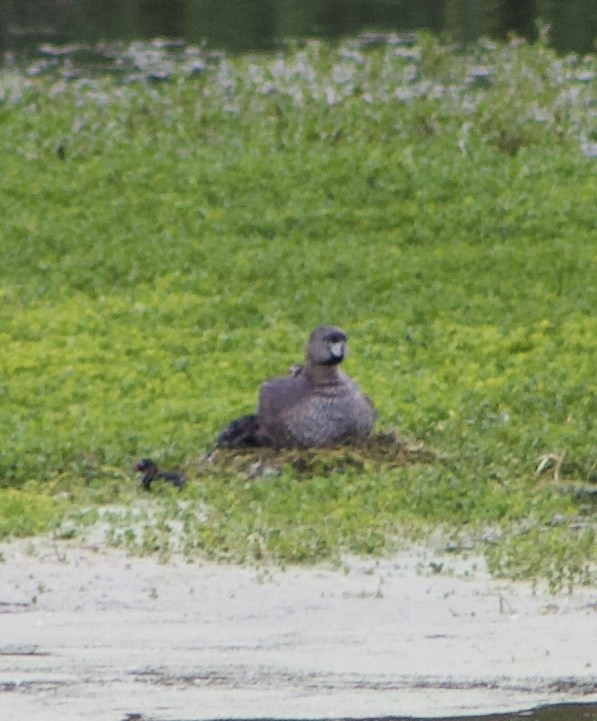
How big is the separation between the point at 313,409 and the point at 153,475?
0.91 meters

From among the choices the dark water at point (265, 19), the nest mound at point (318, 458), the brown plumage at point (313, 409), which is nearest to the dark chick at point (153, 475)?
the nest mound at point (318, 458)

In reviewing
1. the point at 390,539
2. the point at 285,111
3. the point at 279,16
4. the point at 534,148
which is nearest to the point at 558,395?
the point at 390,539

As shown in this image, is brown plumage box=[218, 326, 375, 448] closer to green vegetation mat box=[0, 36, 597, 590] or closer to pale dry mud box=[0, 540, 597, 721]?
green vegetation mat box=[0, 36, 597, 590]

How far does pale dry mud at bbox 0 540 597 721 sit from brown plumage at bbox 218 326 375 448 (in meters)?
1.58

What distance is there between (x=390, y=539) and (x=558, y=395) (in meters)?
2.80

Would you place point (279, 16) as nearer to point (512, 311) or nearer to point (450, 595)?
point (512, 311)

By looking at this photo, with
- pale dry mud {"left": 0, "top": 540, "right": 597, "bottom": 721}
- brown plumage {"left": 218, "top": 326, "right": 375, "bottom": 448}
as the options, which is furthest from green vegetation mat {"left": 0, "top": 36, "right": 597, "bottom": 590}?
pale dry mud {"left": 0, "top": 540, "right": 597, "bottom": 721}

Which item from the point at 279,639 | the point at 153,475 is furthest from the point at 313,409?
the point at 279,639

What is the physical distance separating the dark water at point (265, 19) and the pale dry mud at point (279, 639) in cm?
1679

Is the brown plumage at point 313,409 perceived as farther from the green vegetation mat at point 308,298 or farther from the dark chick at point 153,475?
the dark chick at point 153,475

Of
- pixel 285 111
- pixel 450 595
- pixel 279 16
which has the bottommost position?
pixel 450 595

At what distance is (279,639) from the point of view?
23.6 feet

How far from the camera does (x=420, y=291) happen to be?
13.5 metres

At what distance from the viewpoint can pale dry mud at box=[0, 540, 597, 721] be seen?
21.4ft
